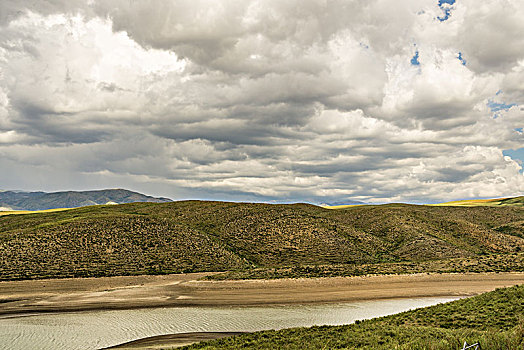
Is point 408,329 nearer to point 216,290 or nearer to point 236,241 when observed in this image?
point 216,290

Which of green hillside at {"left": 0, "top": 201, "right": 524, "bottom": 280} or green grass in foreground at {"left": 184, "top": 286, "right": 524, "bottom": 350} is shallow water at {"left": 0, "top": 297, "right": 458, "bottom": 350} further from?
green hillside at {"left": 0, "top": 201, "right": 524, "bottom": 280}

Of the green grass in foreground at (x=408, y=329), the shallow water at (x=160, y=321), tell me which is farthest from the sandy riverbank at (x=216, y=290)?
the green grass in foreground at (x=408, y=329)

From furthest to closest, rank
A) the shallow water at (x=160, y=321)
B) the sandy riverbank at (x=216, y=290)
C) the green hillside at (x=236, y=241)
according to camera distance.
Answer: the green hillside at (x=236, y=241)
the sandy riverbank at (x=216, y=290)
the shallow water at (x=160, y=321)

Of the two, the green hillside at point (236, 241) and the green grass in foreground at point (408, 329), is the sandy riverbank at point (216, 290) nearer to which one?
the green hillside at point (236, 241)

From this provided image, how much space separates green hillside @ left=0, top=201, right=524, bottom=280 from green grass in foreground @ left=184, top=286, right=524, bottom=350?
4367cm

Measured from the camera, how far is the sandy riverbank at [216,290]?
46938 millimetres

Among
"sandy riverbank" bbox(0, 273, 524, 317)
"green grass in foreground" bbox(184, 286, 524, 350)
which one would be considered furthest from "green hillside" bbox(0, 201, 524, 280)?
"green grass in foreground" bbox(184, 286, 524, 350)

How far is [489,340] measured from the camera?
1548cm

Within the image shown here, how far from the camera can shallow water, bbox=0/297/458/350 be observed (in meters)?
32.4

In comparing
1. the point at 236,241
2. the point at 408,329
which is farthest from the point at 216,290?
the point at 236,241

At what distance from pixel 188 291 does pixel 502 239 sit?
3494 inches

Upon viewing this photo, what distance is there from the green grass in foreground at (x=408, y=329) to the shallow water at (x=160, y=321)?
5882mm

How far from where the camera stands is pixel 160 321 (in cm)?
3812

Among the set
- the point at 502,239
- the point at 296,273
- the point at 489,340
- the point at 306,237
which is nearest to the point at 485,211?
the point at 502,239
